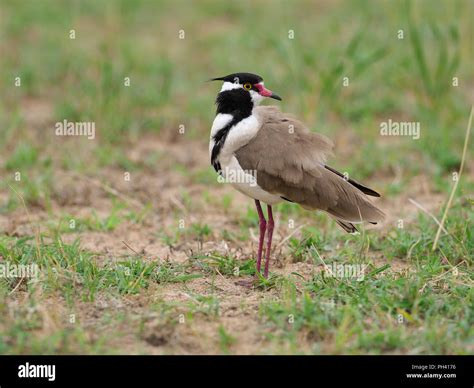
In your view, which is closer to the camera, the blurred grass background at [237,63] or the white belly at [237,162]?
the white belly at [237,162]

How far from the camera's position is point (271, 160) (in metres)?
5.28

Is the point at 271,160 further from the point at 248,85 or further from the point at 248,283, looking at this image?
the point at 248,283

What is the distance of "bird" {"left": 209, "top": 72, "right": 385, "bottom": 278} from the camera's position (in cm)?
527

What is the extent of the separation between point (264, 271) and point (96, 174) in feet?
8.48

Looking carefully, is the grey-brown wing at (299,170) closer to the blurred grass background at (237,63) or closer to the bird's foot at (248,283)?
the bird's foot at (248,283)

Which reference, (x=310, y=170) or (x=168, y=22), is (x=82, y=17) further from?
(x=310, y=170)

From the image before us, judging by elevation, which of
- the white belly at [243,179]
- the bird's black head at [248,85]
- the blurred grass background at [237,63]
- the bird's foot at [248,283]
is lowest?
the bird's foot at [248,283]

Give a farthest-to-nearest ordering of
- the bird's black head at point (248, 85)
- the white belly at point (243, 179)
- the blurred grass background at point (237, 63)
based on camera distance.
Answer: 1. the blurred grass background at point (237, 63)
2. the bird's black head at point (248, 85)
3. the white belly at point (243, 179)

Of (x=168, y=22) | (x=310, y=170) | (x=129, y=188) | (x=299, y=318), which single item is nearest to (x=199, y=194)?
(x=129, y=188)

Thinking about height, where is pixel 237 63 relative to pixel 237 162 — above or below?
above

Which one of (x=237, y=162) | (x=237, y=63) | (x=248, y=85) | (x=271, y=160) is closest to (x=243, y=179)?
(x=237, y=162)

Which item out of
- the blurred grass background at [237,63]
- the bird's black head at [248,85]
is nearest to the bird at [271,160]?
the bird's black head at [248,85]

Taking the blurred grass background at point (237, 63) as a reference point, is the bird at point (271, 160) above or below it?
below

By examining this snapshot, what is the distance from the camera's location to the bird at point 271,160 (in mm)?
5273
